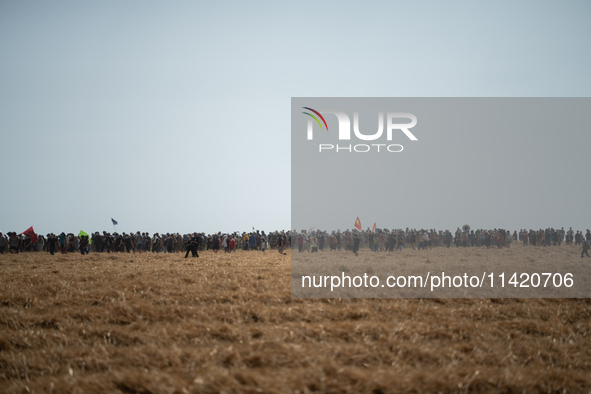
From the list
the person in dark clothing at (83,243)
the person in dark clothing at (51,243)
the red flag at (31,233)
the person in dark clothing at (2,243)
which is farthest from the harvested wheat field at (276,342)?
the red flag at (31,233)

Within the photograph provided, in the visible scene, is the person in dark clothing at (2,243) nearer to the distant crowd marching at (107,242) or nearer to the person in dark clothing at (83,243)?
the distant crowd marching at (107,242)

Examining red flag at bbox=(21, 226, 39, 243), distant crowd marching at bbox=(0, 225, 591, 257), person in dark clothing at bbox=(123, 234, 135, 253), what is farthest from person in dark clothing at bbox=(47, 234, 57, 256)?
red flag at bbox=(21, 226, 39, 243)

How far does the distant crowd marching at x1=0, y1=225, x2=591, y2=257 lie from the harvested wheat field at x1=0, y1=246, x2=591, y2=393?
62.1 feet

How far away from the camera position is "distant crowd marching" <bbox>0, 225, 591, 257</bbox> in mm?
30766

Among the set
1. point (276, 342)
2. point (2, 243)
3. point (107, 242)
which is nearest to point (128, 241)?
point (107, 242)

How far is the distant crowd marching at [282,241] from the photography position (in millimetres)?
30766

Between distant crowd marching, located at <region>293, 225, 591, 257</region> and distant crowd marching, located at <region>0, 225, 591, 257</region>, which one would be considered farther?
distant crowd marching, located at <region>293, 225, 591, 257</region>

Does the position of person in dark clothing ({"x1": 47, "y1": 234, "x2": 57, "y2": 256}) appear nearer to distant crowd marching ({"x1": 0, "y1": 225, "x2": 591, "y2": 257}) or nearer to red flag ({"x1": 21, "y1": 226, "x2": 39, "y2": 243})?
distant crowd marching ({"x1": 0, "y1": 225, "x2": 591, "y2": 257})

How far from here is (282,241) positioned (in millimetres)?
28859

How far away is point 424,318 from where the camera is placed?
29.8 feet

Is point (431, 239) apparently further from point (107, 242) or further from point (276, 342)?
point (276, 342)

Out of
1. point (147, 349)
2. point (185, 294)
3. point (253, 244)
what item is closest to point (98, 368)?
point (147, 349)

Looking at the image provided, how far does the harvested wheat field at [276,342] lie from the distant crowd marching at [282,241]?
62.1ft

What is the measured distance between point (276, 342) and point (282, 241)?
2190cm
